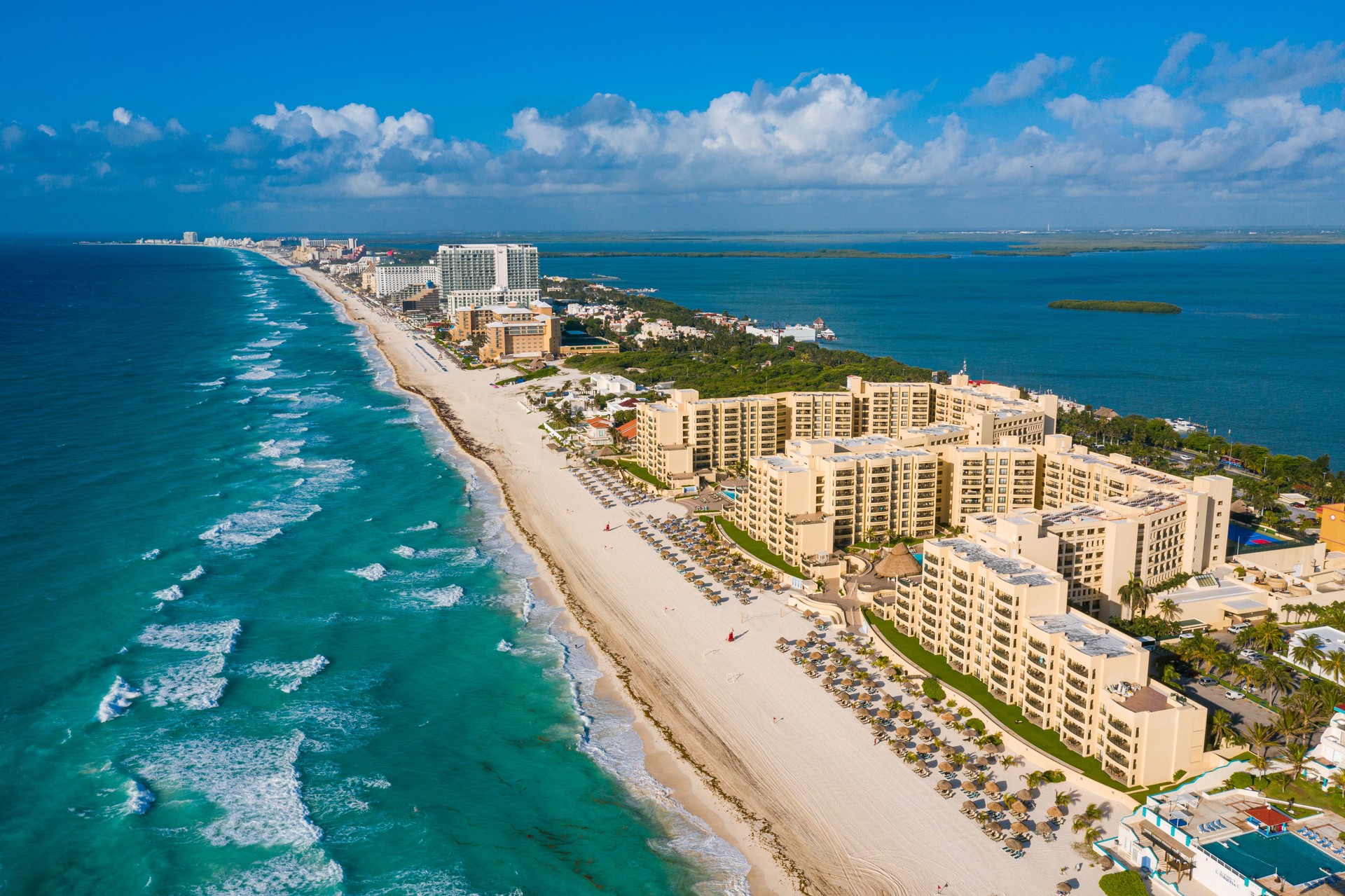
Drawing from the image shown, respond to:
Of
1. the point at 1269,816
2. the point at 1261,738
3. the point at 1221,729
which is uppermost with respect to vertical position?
the point at 1221,729

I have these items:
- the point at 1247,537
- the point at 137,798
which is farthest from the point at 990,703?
the point at 137,798

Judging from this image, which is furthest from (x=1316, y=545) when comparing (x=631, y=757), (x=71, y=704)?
(x=71, y=704)

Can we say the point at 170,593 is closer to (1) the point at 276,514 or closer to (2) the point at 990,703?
(1) the point at 276,514

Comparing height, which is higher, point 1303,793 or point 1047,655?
point 1047,655

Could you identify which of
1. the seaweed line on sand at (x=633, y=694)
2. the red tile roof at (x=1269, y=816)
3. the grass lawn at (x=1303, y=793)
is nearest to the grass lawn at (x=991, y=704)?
the red tile roof at (x=1269, y=816)

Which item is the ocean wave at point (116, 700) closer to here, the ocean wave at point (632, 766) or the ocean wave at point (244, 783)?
the ocean wave at point (244, 783)

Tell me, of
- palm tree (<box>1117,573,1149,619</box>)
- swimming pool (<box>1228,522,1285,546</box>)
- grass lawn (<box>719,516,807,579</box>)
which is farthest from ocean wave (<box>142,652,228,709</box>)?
swimming pool (<box>1228,522,1285,546</box>)
